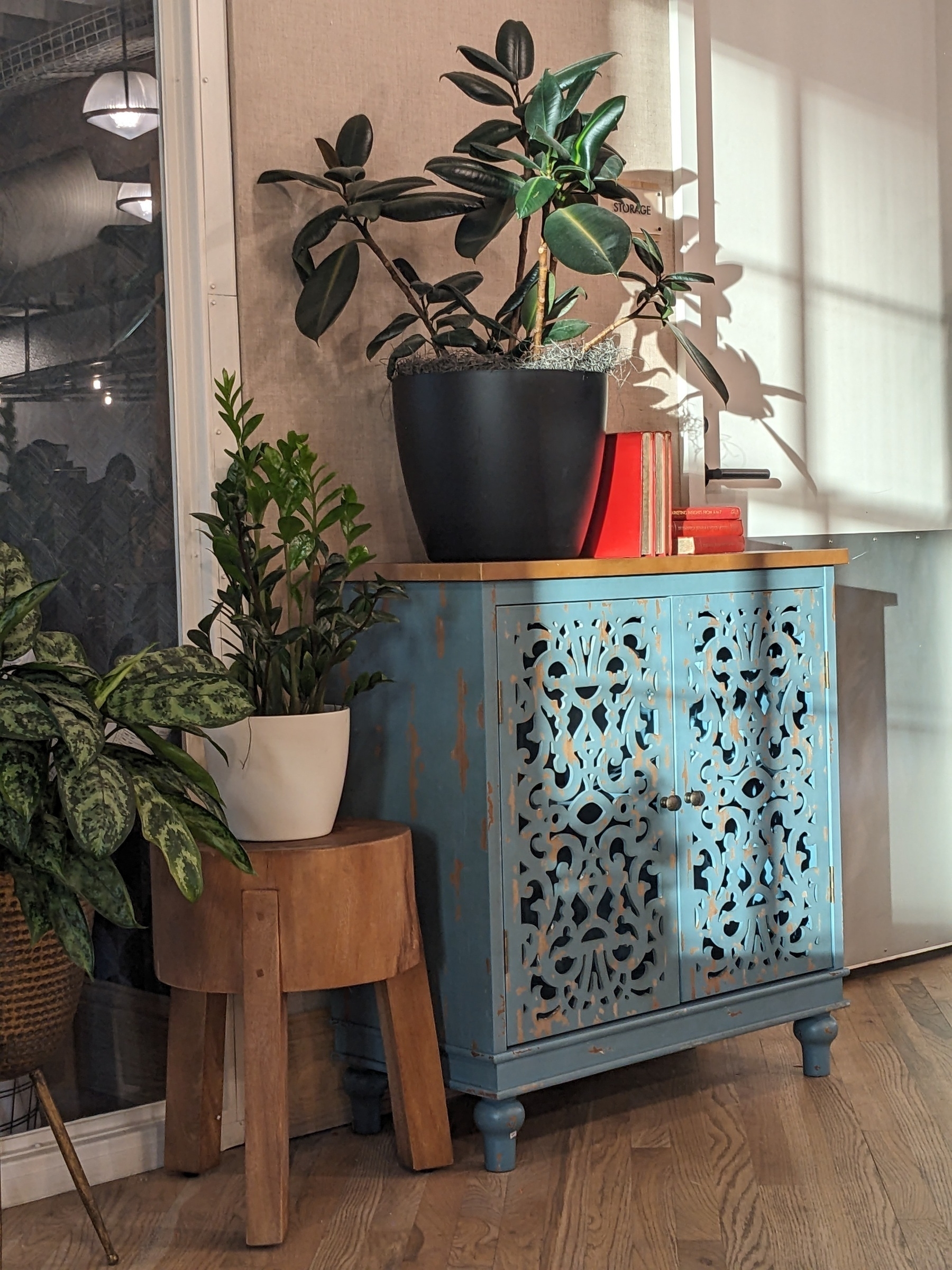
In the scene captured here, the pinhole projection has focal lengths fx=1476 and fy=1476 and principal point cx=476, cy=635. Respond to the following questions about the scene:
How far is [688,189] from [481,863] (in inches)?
64.8

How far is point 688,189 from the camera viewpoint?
10.5 ft

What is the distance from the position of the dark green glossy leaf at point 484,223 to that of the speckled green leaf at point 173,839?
114cm

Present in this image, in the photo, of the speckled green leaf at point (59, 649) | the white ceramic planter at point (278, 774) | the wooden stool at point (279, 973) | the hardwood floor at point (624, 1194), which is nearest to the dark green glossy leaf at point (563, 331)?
the white ceramic planter at point (278, 774)

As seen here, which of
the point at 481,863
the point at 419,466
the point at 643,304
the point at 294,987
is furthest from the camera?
the point at 643,304

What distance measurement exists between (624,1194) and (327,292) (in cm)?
154

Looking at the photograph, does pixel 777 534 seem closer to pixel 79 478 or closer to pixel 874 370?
pixel 874 370

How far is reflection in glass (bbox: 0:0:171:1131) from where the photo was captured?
235 centimetres

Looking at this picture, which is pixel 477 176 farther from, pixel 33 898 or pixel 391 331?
pixel 33 898

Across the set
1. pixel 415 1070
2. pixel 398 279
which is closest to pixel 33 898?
pixel 415 1070

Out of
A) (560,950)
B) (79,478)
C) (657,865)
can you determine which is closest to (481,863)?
(560,950)

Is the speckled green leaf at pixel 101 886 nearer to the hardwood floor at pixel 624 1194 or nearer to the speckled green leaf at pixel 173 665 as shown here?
the speckled green leaf at pixel 173 665

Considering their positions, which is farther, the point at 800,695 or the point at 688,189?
the point at 688,189

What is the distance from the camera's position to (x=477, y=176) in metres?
2.47

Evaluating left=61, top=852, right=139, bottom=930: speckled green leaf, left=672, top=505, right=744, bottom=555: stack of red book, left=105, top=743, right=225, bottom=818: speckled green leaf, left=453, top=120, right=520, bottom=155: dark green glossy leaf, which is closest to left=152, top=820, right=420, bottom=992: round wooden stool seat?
left=105, top=743, right=225, bottom=818: speckled green leaf
